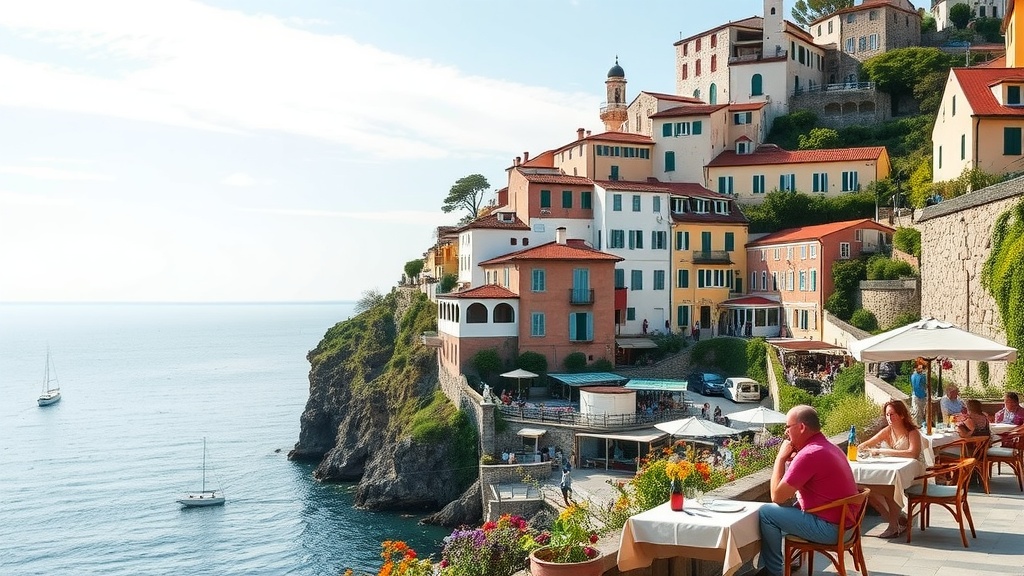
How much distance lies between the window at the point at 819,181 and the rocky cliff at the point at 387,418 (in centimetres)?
2530

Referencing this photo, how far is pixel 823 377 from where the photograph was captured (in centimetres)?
3891

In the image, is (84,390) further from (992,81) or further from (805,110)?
(992,81)

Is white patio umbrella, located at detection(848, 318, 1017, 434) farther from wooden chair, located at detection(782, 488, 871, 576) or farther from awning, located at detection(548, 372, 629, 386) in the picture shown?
awning, located at detection(548, 372, 629, 386)

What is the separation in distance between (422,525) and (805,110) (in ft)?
148

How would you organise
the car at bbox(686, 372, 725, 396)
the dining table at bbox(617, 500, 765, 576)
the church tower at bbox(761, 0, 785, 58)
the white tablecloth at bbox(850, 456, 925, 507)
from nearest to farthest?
the dining table at bbox(617, 500, 765, 576), the white tablecloth at bbox(850, 456, 925, 507), the car at bbox(686, 372, 725, 396), the church tower at bbox(761, 0, 785, 58)

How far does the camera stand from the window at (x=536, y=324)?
4550 cm

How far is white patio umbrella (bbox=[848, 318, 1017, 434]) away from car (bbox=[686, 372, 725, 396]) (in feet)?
102

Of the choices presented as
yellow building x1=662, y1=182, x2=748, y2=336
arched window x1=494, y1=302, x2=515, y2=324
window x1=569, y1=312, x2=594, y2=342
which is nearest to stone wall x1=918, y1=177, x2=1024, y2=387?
window x1=569, y1=312, x2=594, y2=342

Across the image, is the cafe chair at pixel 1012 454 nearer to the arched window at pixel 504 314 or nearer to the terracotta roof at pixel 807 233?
the arched window at pixel 504 314

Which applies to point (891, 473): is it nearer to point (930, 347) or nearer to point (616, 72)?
point (930, 347)

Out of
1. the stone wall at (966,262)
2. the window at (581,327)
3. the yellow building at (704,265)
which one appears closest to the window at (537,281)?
the window at (581,327)

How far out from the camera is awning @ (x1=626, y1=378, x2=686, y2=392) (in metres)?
40.5

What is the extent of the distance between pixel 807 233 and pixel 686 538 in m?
43.9

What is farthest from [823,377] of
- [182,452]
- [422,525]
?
[182,452]
